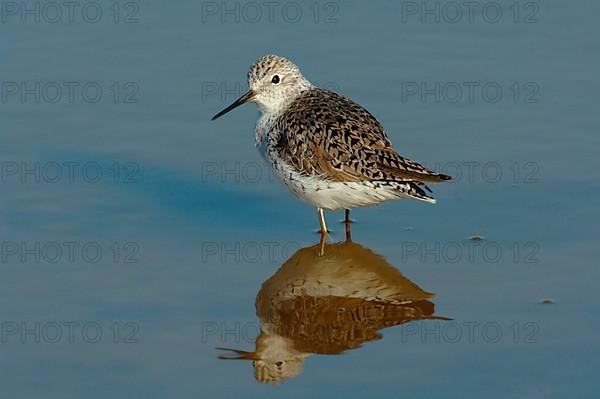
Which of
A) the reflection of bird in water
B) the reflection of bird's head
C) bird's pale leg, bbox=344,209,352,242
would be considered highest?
bird's pale leg, bbox=344,209,352,242

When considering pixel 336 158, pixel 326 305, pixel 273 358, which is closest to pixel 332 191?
pixel 336 158

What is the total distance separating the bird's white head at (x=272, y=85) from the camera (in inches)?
382

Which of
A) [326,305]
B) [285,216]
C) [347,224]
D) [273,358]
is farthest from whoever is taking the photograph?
[285,216]

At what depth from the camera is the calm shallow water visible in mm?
7055

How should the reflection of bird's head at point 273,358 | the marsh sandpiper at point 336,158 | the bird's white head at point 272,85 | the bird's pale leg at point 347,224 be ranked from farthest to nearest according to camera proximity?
the bird's white head at point 272,85, the bird's pale leg at point 347,224, the marsh sandpiper at point 336,158, the reflection of bird's head at point 273,358

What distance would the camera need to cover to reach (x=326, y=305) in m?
7.90

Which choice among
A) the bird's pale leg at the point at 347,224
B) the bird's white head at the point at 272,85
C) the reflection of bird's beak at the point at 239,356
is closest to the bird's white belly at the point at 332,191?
the bird's pale leg at the point at 347,224

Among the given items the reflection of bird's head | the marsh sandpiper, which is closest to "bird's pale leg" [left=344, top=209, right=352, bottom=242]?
the marsh sandpiper

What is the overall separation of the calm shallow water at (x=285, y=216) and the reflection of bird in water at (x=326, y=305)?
0.08ft

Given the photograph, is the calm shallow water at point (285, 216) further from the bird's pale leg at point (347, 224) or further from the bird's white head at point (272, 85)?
the bird's white head at point (272, 85)

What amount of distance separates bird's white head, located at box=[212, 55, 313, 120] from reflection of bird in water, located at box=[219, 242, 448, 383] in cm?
145

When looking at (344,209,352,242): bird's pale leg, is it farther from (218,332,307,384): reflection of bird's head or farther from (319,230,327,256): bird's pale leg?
(218,332,307,384): reflection of bird's head

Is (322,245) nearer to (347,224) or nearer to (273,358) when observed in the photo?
(347,224)

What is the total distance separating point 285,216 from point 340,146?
784 mm
